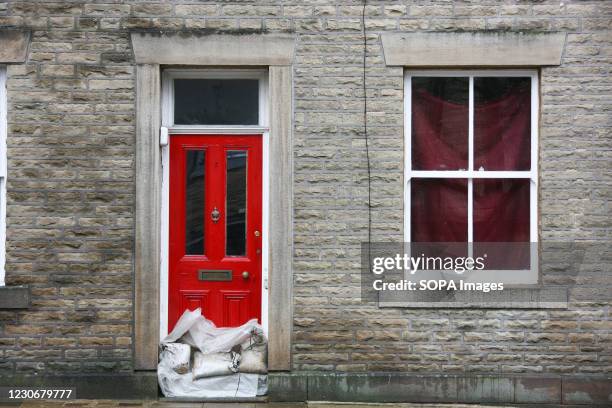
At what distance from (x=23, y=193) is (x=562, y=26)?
562 cm

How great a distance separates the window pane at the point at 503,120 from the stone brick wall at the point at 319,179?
9.4 inches

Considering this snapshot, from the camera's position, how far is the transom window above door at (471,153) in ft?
24.6

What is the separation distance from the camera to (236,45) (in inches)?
288

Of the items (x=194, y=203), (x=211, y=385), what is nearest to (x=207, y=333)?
(x=211, y=385)

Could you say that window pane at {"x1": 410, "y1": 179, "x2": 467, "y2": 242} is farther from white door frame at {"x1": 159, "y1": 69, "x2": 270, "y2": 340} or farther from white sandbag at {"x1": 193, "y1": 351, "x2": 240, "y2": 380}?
white sandbag at {"x1": 193, "y1": 351, "x2": 240, "y2": 380}

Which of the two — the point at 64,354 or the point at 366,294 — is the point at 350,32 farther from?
the point at 64,354

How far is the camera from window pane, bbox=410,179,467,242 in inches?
295

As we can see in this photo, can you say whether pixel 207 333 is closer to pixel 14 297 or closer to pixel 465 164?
pixel 14 297

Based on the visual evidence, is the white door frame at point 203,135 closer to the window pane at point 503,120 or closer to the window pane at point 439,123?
the window pane at point 439,123

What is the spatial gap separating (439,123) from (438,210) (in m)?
0.89

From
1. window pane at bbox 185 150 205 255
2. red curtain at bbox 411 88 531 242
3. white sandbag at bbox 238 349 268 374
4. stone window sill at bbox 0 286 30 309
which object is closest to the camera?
stone window sill at bbox 0 286 30 309

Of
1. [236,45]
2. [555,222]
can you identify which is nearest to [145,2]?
[236,45]

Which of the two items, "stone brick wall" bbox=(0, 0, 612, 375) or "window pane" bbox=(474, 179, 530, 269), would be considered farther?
"window pane" bbox=(474, 179, 530, 269)

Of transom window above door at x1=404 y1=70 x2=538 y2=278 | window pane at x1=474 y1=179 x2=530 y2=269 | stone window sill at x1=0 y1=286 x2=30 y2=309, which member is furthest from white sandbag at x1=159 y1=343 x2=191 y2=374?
window pane at x1=474 y1=179 x2=530 y2=269
